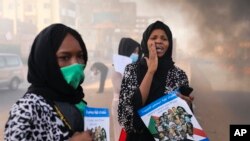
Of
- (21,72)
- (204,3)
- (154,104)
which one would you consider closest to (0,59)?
(21,72)

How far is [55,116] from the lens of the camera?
96 centimetres

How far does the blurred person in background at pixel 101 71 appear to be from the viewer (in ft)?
14.1

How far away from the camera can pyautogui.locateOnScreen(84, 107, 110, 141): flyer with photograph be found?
3.31 feet

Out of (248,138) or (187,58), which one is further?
(187,58)

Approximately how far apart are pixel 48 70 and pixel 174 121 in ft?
1.66

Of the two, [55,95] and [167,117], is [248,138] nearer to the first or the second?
[167,117]

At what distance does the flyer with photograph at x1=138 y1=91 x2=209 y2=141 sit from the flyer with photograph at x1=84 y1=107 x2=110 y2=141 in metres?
0.26

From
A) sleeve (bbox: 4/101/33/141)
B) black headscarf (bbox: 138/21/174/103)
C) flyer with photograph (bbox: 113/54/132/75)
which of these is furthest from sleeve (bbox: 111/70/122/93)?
sleeve (bbox: 4/101/33/141)

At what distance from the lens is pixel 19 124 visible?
0.89m

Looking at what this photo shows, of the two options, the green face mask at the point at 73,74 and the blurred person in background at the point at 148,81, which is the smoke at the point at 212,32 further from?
the green face mask at the point at 73,74

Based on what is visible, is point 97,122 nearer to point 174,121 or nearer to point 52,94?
point 52,94

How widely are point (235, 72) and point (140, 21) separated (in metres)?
1.50

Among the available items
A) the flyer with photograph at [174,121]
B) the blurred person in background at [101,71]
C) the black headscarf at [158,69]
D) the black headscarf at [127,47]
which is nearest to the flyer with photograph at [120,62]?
the black headscarf at [127,47]

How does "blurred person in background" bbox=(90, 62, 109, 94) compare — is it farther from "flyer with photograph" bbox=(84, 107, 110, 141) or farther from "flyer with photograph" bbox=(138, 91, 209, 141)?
"flyer with photograph" bbox=(84, 107, 110, 141)
